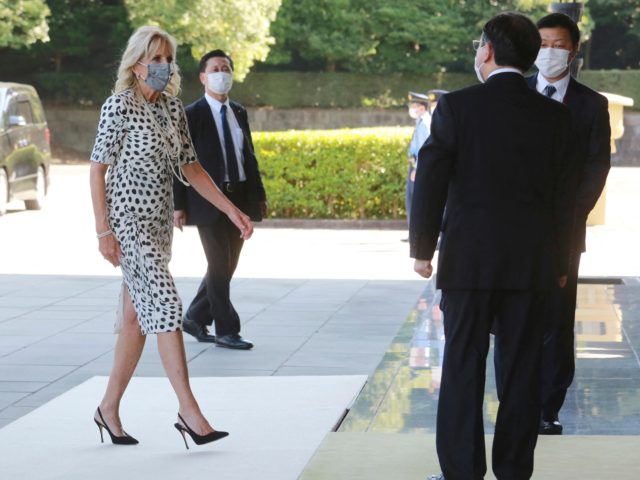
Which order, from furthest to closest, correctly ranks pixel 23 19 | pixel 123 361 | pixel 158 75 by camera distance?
pixel 23 19
pixel 123 361
pixel 158 75

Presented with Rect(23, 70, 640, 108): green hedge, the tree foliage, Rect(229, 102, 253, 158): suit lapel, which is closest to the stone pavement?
Rect(229, 102, 253, 158): suit lapel

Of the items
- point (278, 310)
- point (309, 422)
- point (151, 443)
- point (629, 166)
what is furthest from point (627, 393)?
point (629, 166)

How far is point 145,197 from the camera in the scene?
6.08m

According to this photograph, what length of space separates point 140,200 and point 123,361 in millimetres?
A: 725

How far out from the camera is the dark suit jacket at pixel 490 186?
489 centimetres

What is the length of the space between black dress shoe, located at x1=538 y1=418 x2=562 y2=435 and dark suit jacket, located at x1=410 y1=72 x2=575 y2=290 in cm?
155

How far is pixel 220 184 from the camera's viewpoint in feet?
28.9

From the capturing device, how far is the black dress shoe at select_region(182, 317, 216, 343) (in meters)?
9.26

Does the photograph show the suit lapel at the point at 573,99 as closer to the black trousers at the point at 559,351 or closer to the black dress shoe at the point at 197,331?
the black trousers at the point at 559,351

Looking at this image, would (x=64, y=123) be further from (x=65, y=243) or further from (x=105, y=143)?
(x=105, y=143)

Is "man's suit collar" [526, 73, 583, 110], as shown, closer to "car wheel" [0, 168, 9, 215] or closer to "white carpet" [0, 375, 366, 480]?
"white carpet" [0, 375, 366, 480]

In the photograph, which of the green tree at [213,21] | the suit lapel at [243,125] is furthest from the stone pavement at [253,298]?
the green tree at [213,21]

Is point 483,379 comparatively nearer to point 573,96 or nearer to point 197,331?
point 573,96

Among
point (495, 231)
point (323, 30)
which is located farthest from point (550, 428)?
point (323, 30)
